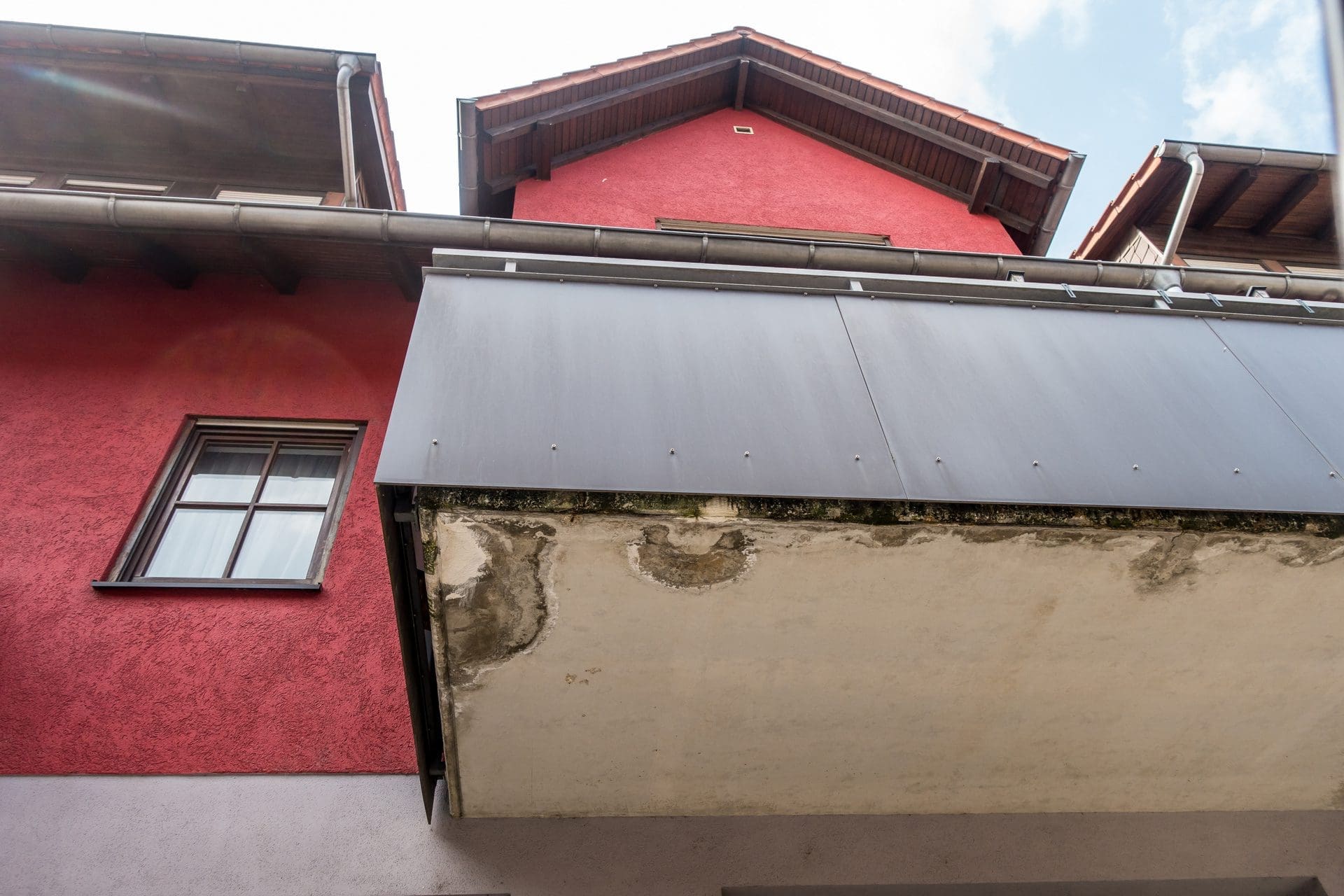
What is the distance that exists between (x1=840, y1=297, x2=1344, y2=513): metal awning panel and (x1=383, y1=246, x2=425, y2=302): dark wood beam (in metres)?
3.09

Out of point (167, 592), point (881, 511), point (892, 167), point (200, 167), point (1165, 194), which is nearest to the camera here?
point (881, 511)

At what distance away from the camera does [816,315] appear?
10.6ft

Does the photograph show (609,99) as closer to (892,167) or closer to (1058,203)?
(892,167)

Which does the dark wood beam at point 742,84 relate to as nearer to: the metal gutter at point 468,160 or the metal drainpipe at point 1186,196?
the metal gutter at point 468,160

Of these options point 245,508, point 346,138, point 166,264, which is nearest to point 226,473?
point 245,508

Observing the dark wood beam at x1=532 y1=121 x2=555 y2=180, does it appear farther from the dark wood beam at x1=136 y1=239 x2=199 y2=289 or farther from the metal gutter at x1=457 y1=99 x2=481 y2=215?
the dark wood beam at x1=136 y1=239 x2=199 y2=289

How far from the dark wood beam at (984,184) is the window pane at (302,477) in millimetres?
6459

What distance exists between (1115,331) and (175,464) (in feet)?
16.6

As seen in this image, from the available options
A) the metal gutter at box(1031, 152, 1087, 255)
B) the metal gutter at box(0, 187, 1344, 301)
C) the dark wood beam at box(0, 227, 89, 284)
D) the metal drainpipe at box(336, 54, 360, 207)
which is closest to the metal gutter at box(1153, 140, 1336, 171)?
the metal gutter at box(1031, 152, 1087, 255)

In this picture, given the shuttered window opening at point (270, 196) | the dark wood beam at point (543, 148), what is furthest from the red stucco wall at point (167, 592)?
the dark wood beam at point (543, 148)

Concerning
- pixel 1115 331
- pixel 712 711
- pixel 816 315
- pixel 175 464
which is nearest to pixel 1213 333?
pixel 1115 331

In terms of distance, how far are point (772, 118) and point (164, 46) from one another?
595cm

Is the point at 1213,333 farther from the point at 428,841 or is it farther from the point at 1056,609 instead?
the point at 428,841

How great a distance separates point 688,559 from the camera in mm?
2650
